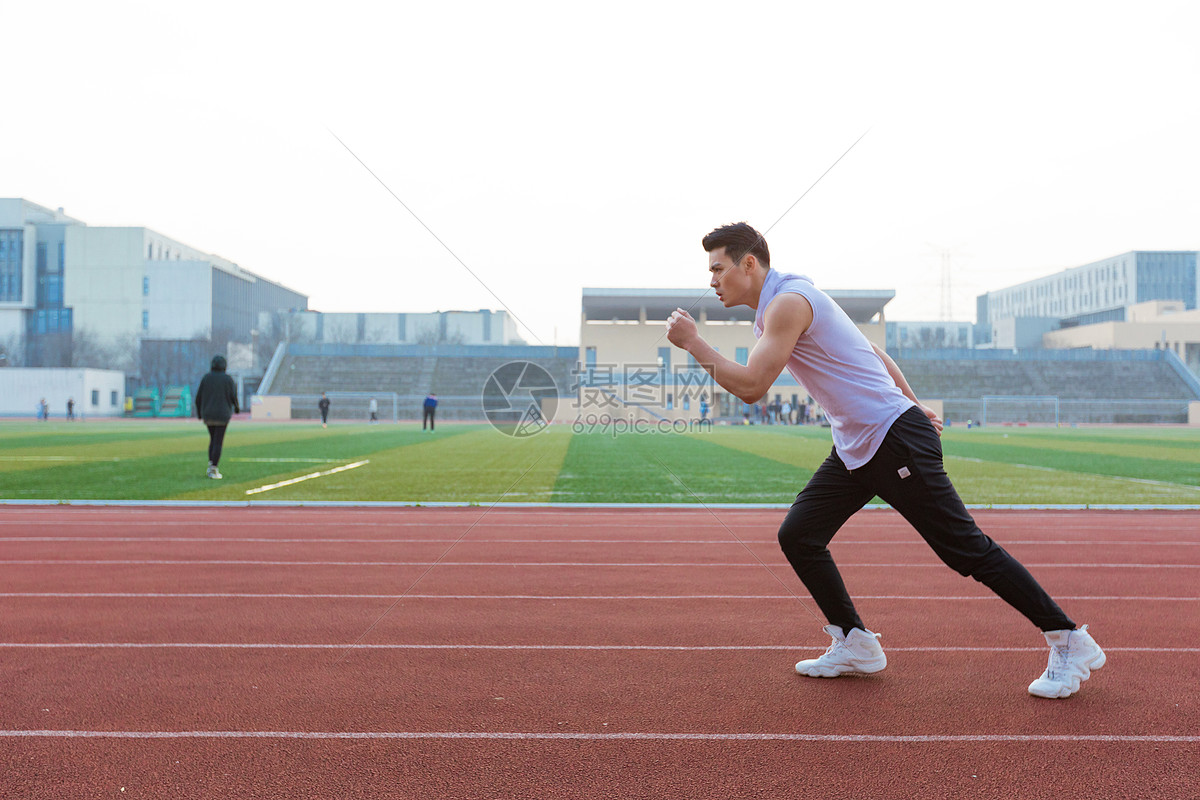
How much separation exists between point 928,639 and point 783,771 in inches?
91.0

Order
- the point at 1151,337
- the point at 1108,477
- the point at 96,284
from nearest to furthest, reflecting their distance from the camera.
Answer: the point at 1108,477 < the point at 1151,337 < the point at 96,284

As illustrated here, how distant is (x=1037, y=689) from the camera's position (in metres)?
4.06

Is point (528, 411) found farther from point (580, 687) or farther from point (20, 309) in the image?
point (20, 309)

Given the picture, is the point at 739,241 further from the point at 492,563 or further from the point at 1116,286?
the point at 1116,286

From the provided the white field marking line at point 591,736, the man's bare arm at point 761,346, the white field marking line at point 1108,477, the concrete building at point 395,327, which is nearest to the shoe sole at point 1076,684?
the white field marking line at point 591,736

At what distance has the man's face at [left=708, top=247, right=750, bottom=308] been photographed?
4004 millimetres

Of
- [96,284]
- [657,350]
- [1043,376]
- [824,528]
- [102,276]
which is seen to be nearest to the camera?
[824,528]

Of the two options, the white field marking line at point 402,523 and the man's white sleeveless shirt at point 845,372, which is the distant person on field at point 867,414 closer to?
the man's white sleeveless shirt at point 845,372

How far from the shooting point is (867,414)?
3941mm

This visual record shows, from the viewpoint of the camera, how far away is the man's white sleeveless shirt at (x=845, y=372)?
3922 mm

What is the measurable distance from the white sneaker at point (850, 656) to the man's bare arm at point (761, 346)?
1.44 metres

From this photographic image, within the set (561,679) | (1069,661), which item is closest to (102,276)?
(561,679)

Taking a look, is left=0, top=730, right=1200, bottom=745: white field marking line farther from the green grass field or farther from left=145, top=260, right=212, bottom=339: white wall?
left=145, top=260, right=212, bottom=339: white wall

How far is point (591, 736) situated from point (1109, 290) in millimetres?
151428
